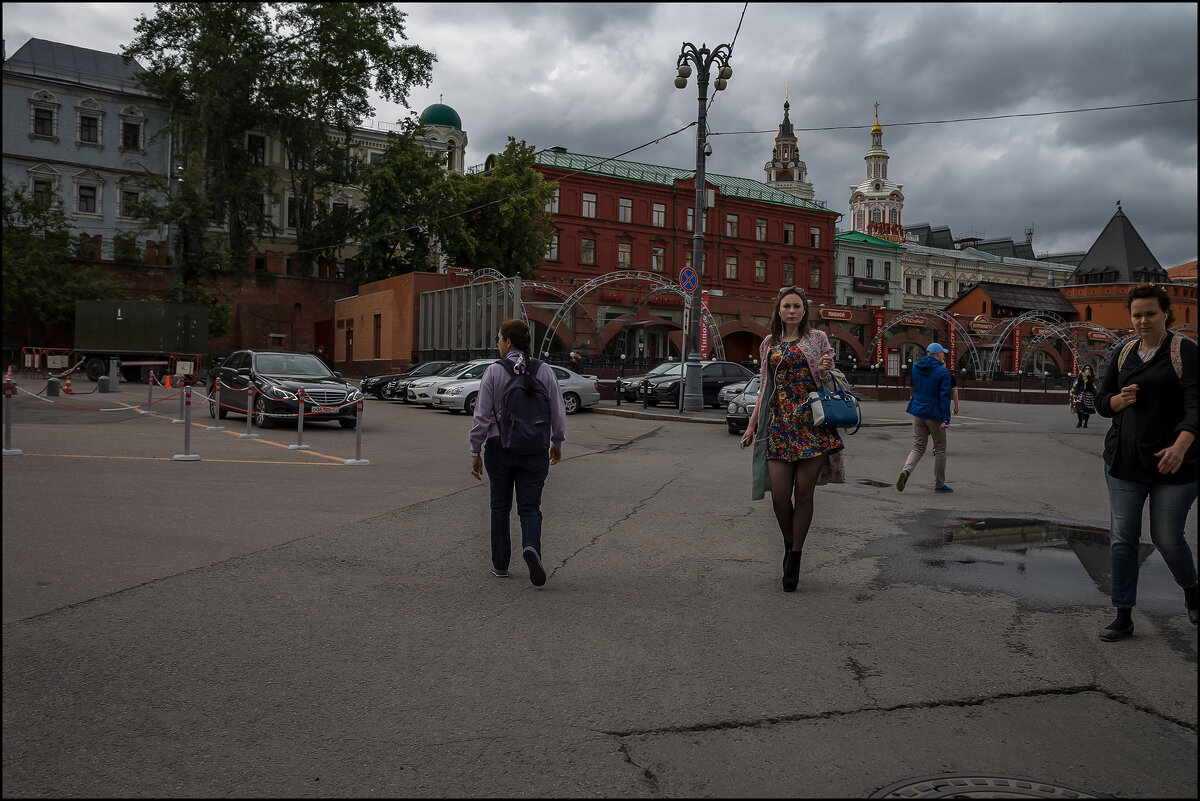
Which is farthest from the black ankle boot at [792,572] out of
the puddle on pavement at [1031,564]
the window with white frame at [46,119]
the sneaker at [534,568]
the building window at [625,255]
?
the building window at [625,255]

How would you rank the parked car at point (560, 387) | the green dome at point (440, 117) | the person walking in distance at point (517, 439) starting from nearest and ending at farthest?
1. the person walking in distance at point (517, 439)
2. the parked car at point (560, 387)
3. the green dome at point (440, 117)

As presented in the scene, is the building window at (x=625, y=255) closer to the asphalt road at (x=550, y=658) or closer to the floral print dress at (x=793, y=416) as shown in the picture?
the asphalt road at (x=550, y=658)

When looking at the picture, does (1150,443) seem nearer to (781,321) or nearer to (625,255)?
(781,321)

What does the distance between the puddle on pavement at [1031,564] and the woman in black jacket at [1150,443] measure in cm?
76

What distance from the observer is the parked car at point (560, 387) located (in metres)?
24.6

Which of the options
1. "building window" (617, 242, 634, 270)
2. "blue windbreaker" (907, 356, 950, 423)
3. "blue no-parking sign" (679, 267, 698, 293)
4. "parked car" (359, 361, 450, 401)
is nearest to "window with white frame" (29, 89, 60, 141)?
"parked car" (359, 361, 450, 401)

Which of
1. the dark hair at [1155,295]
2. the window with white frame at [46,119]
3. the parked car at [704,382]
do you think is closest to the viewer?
the dark hair at [1155,295]

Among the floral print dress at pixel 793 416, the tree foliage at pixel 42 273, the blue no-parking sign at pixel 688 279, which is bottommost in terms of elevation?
the floral print dress at pixel 793 416

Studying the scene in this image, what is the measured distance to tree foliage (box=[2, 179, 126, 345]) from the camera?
41250mm

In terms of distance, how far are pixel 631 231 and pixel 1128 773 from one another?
208 ft

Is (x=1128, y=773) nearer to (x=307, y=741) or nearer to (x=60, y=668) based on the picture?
(x=307, y=741)

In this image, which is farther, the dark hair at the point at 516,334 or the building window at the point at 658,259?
the building window at the point at 658,259

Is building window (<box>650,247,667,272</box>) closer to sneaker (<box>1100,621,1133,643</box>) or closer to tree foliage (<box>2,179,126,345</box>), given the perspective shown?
tree foliage (<box>2,179,126,345</box>)

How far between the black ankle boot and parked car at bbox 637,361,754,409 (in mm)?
21611
